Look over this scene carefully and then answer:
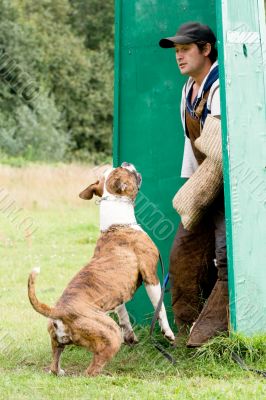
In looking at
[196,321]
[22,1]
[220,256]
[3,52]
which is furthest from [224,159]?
[22,1]

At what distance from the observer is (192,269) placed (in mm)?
6641

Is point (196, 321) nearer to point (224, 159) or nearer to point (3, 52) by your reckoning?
point (224, 159)

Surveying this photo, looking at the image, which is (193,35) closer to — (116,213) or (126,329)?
(116,213)

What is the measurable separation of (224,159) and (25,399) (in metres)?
1.99

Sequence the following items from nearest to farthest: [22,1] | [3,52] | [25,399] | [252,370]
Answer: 1. [25,399]
2. [252,370]
3. [3,52]
4. [22,1]

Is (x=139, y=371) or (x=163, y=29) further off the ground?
(x=163, y=29)

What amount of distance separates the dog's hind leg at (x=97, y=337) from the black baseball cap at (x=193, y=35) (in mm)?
2018

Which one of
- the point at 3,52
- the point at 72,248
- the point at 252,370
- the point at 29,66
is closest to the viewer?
the point at 252,370

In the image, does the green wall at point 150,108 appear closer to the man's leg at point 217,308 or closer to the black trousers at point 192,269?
the black trousers at point 192,269

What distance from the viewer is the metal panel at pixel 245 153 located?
5.84 metres

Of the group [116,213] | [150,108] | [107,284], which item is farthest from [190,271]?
[150,108]

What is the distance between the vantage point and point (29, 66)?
36594mm

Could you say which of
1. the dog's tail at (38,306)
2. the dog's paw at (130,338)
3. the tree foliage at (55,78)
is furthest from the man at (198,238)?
the tree foliage at (55,78)

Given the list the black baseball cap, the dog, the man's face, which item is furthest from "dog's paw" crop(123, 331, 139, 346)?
the black baseball cap
